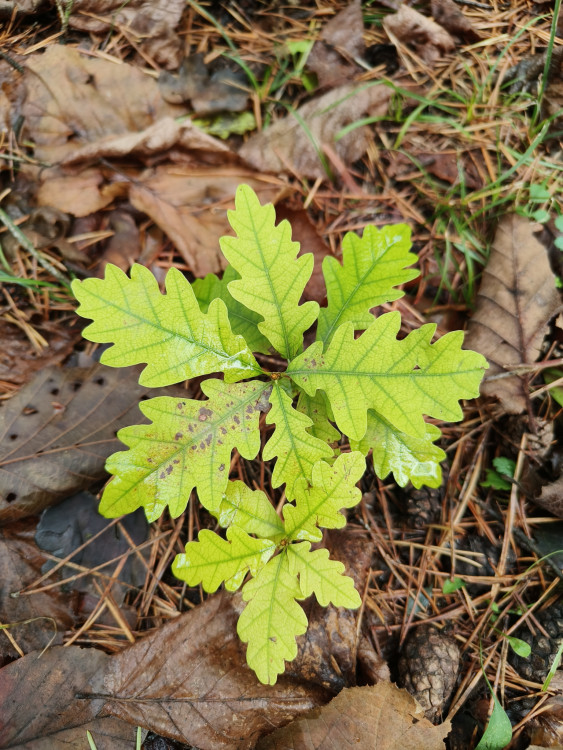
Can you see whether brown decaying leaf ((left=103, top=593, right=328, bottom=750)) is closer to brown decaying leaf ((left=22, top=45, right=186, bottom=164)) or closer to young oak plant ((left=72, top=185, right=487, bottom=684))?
young oak plant ((left=72, top=185, right=487, bottom=684))

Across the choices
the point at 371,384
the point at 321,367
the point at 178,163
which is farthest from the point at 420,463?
the point at 178,163

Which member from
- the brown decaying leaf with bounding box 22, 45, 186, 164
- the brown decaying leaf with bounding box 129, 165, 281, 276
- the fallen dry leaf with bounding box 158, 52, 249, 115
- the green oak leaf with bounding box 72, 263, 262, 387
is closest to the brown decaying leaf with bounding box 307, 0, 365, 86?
the fallen dry leaf with bounding box 158, 52, 249, 115

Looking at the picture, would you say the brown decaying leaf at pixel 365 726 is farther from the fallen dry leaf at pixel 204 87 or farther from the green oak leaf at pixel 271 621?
the fallen dry leaf at pixel 204 87

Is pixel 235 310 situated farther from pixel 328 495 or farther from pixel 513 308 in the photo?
pixel 513 308

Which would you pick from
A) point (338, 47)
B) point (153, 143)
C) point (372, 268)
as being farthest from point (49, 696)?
point (338, 47)

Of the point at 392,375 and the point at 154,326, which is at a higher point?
the point at 154,326

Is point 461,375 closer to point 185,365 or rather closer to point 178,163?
point 185,365

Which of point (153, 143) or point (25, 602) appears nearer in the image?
point (25, 602)
